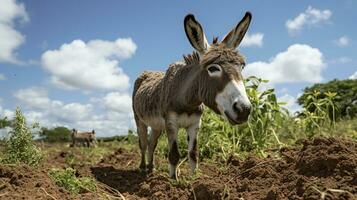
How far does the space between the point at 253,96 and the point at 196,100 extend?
257 cm

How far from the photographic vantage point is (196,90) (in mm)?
5570

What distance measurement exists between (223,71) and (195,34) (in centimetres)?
73

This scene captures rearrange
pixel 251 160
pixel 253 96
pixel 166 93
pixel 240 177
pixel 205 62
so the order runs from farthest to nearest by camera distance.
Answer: pixel 253 96
pixel 166 93
pixel 205 62
pixel 251 160
pixel 240 177

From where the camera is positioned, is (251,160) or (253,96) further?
(253,96)

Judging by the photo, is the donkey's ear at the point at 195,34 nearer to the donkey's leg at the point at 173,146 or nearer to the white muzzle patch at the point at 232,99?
the white muzzle patch at the point at 232,99

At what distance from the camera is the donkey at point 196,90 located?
→ 4.79 m

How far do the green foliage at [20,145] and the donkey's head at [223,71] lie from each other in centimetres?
225

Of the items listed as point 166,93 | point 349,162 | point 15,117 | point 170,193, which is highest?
point 166,93

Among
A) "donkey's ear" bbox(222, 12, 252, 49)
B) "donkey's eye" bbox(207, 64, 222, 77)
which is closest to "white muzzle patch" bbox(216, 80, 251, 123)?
"donkey's eye" bbox(207, 64, 222, 77)

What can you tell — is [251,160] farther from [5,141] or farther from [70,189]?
[5,141]

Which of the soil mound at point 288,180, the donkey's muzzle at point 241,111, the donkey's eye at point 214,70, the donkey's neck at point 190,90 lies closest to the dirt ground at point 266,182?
the soil mound at point 288,180

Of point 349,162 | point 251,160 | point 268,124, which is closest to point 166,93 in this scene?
point 251,160

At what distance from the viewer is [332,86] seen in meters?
40.0

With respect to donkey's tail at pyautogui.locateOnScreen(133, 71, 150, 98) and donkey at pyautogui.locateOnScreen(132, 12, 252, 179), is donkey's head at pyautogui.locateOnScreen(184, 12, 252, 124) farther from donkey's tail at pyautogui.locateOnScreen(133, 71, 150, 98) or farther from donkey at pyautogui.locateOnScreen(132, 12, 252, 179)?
donkey's tail at pyautogui.locateOnScreen(133, 71, 150, 98)
